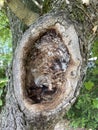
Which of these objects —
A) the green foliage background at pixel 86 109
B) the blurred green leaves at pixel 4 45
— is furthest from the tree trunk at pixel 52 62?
the blurred green leaves at pixel 4 45

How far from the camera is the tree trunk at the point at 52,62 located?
1.10 meters

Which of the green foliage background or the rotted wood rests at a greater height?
the rotted wood

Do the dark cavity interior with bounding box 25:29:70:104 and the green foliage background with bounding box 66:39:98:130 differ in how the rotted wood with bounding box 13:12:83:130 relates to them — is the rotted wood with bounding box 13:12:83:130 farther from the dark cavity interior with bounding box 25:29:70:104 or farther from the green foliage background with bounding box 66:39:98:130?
the green foliage background with bounding box 66:39:98:130

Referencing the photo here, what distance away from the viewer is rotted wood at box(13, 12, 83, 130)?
1094 mm

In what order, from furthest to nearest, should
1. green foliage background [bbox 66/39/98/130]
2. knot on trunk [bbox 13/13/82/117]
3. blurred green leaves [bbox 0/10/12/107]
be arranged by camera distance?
blurred green leaves [bbox 0/10/12/107], green foliage background [bbox 66/39/98/130], knot on trunk [bbox 13/13/82/117]

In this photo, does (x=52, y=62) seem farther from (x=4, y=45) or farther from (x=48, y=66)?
(x=4, y=45)

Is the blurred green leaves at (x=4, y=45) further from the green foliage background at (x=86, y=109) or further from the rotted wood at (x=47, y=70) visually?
the rotted wood at (x=47, y=70)

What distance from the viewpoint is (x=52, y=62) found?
1.16 meters

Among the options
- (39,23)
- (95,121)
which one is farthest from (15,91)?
(95,121)

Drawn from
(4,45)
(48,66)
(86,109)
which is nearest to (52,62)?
(48,66)

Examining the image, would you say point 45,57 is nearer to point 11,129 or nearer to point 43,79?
point 43,79

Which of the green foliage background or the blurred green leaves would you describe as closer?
the green foliage background

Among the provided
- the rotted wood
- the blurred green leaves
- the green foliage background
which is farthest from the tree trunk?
the blurred green leaves

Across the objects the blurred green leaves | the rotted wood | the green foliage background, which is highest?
the blurred green leaves
